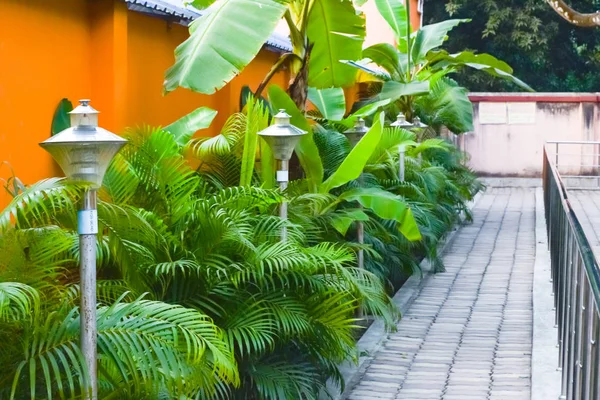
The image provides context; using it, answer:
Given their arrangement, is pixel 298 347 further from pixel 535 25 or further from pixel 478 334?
pixel 535 25

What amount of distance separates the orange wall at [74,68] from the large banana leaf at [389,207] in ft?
6.73

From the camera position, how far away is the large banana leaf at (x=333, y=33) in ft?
28.9

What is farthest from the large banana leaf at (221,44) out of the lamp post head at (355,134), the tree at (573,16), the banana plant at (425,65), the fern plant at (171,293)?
the tree at (573,16)

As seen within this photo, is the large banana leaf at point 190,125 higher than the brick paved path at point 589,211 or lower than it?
higher

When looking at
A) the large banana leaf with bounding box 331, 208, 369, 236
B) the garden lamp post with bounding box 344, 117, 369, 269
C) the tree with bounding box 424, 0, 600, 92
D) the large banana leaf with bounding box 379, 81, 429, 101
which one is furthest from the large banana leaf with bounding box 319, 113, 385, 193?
the tree with bounding box 424, 0, 600, 92

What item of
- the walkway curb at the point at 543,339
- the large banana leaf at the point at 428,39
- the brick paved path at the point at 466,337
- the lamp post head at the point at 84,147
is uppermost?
the large banana leaf at the point at 428,39

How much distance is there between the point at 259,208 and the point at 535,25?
26.5 m

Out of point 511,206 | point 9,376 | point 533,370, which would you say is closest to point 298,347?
point 533,370

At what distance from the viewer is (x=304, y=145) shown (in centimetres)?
833

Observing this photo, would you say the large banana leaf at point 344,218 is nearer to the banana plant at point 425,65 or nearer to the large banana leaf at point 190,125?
the large banana leaf at point 190,125

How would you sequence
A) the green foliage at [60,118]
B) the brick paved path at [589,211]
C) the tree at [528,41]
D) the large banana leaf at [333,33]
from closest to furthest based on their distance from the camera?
the green foliage at [60,118] < the large banana leaf at [333,33] < the brick paved path at [589,211] < the tree at [528,41]

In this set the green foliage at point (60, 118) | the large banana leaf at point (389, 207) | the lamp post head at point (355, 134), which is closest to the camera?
the green foliage at point (60, 118)

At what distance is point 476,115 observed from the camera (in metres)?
24.8

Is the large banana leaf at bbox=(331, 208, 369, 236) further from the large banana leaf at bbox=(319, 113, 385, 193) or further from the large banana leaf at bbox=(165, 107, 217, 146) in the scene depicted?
the large banana leaf at bbox=(165, 107, 217, 146)
